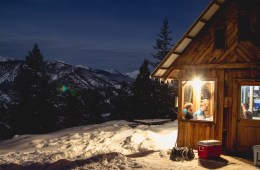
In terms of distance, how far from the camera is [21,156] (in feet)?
47.9

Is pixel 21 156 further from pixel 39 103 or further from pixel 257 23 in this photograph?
pixel 39 103

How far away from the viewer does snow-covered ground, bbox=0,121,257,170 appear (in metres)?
11.3

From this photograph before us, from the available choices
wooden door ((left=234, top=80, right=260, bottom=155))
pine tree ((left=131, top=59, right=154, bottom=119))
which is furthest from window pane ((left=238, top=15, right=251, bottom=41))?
pine tree ((left=131, top=59, right=154, bottom=119))

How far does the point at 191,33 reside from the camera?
528 inches

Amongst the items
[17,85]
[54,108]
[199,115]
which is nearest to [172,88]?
[54,108]

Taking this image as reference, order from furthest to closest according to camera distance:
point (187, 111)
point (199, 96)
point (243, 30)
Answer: point (199, 96) → point (187, 111) → point (243, 30)

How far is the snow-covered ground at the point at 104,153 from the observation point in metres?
Answer: 11.3

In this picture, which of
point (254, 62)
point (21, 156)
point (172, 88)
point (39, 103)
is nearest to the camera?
point (254, 62)

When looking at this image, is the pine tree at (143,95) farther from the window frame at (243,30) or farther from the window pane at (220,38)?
the window frame at (243,30)

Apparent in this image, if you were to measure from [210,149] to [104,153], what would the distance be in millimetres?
4821

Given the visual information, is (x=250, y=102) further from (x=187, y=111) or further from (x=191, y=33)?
(x=191, y=33)

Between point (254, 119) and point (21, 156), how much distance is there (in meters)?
10.3

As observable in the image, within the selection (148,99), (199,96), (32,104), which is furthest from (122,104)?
(199,96)

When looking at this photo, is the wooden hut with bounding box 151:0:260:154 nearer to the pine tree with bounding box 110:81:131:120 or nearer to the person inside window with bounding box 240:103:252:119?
the person inside window with bounding box 240:103:252:119
